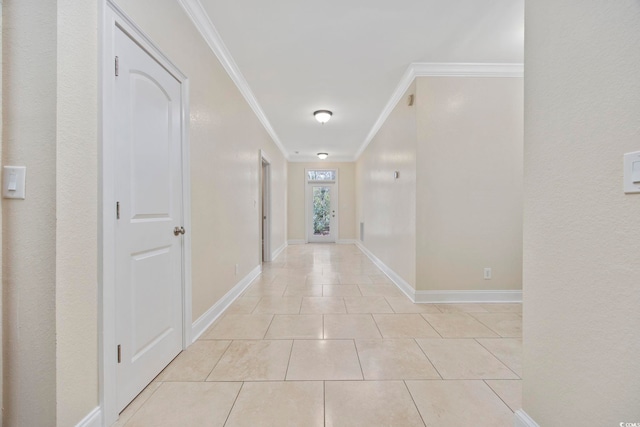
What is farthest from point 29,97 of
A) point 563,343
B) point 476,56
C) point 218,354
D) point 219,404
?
point 476,56

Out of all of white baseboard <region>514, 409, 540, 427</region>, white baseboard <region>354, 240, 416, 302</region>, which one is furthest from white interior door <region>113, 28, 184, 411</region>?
white baseboard <region>354, 240, 416, 302</region>

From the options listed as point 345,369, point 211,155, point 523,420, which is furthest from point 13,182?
point 523,420

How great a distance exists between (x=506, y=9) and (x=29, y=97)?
3140 mm

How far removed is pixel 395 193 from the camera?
411cm

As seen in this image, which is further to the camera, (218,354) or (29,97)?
(218,354)

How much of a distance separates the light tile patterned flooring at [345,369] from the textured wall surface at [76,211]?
0.42 m

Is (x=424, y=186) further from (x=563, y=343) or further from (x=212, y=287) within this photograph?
(x=212, y=287)

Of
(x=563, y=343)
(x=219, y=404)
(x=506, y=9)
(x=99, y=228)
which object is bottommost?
(x=219, y=404)

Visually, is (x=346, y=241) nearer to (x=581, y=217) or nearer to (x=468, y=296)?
(x=468, y=296)

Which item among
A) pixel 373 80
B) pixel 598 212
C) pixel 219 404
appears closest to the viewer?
pixel 598 212

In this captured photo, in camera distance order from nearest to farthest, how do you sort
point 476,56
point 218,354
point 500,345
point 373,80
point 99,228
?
point 99,228
point 218,354
point 500,345
point 476,56
point 373,80

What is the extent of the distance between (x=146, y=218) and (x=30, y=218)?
583 millimetres

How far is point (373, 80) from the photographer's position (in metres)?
3.46

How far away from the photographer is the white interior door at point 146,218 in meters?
1.44
